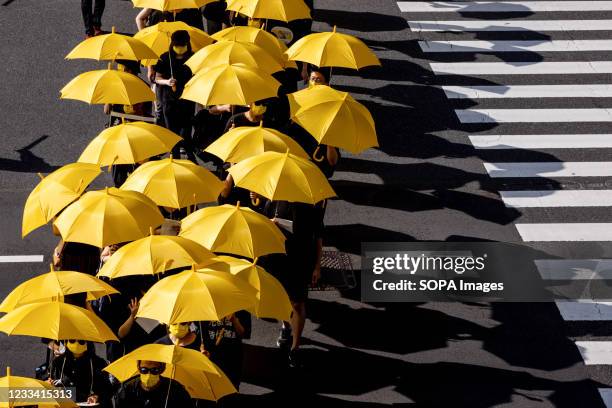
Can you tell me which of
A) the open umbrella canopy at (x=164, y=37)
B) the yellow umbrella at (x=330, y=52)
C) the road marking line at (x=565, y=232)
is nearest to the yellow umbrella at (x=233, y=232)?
the yellow umbrella at (x=330, y=52)

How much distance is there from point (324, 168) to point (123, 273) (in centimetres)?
405

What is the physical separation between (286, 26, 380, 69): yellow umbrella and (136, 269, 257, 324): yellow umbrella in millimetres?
5707

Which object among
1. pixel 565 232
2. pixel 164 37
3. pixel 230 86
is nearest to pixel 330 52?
pixel 230 86

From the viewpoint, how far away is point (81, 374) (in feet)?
32.6

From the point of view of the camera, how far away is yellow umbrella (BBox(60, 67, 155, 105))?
1334 centimetres

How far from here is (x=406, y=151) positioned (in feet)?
55.5

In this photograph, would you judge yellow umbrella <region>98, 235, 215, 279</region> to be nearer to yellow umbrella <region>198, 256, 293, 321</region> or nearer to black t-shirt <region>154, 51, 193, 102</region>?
yellow umbrella <region>198, 256, 293, 321</region>

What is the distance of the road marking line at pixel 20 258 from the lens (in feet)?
45.5

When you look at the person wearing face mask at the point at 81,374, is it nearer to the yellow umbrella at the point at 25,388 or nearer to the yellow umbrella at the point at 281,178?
the yellow umbrella at the point at 25,388

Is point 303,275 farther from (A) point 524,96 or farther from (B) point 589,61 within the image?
(B) point 589,61

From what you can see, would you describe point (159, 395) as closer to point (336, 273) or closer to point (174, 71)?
point (336, 273)

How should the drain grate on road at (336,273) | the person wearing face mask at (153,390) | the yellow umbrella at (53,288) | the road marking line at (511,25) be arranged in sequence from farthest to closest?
the road marking line at (511,25) < the drain grate on road at (336,273) < the yellow umbrella at (53,288) < the person wearing face mask at (153,390)

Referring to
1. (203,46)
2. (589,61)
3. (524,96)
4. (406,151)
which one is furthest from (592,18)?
(203,46)

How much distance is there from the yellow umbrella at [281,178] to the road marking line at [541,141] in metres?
5.77
